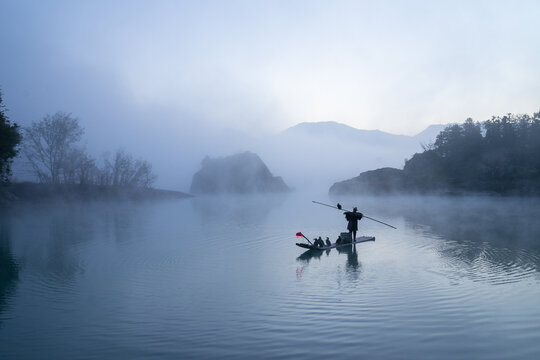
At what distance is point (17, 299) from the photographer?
9594 millimetres

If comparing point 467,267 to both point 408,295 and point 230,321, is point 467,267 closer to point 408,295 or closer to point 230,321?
point 408,295

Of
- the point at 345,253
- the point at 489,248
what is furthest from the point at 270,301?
the point at 489,248

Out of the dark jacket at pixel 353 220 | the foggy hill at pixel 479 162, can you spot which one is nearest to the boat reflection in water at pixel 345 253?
the dark jacket at pixel 353 220

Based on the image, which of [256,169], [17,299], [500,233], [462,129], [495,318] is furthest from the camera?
[256,169]

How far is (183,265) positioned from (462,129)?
79858 millimetres

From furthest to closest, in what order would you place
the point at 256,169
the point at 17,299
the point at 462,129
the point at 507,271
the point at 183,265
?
the point at 256,169
the point at 462,129
the point at 183,265
the point at 507,271
the point at 17,299

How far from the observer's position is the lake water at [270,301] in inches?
260

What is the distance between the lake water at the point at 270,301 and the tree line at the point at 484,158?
60349mm

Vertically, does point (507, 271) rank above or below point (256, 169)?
below

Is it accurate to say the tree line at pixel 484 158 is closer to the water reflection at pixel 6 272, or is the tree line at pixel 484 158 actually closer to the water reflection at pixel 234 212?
the water reflection at pixel 234 212

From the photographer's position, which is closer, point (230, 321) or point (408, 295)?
point (230, 321)

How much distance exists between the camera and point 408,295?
31.8 ft

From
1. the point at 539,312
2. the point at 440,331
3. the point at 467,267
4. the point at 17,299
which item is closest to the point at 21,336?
the point at 17,299

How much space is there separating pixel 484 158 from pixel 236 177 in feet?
284
